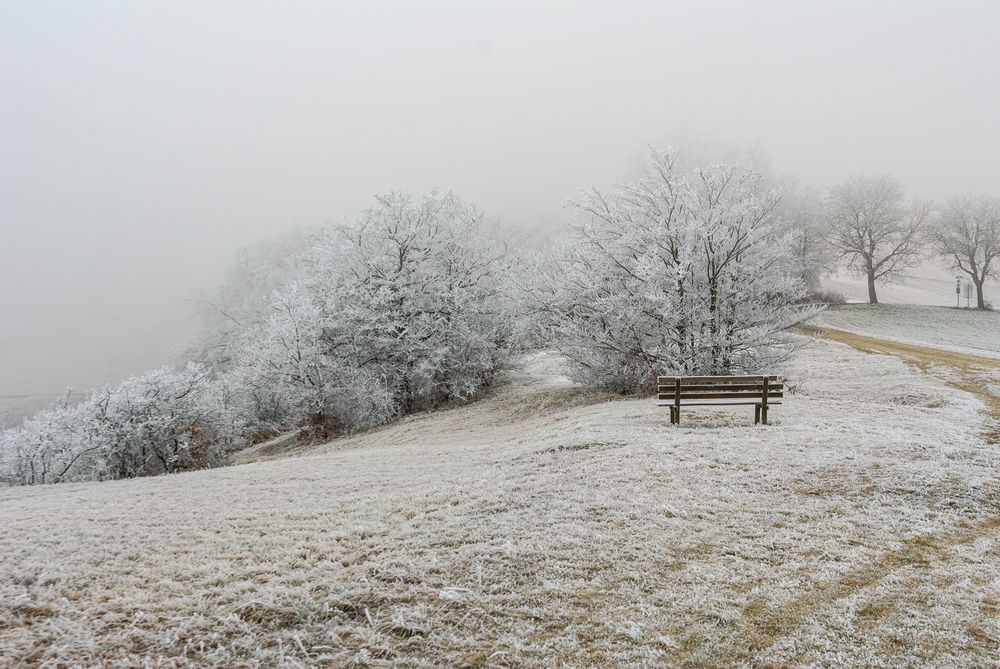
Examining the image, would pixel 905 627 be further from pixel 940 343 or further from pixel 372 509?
pixel 940 343

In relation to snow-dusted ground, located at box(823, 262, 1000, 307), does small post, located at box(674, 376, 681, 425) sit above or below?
below

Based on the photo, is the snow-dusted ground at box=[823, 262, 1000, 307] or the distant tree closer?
the distant tree

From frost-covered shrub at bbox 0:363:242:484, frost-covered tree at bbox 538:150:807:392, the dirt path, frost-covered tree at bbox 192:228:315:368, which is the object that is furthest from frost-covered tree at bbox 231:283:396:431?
the dirt path

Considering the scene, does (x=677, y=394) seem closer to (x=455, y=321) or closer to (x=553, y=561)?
(x=553, y=561)

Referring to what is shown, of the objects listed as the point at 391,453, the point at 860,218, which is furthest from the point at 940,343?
the point at 391,453

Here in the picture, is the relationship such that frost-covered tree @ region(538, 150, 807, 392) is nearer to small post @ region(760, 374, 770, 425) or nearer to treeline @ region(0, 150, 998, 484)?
treeline @ region(0, 150, 998, 484)

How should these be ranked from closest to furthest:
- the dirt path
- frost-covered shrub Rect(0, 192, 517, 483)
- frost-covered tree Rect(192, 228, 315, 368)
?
1. the dirt path
2. frost-covered shrub Rect(0, 192, 517, 483)
3. frost-covered tree Rect(192, 228, 315, 368)

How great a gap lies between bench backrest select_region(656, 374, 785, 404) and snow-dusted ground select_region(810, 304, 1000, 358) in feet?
69.6

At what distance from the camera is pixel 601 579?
5.57m

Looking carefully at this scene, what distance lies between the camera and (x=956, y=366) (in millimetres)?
20812

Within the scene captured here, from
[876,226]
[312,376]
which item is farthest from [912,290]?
[312,376]

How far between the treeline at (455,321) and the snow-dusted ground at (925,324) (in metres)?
15.8

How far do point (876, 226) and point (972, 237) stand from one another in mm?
6616

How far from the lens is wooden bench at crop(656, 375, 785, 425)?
12.9 m
